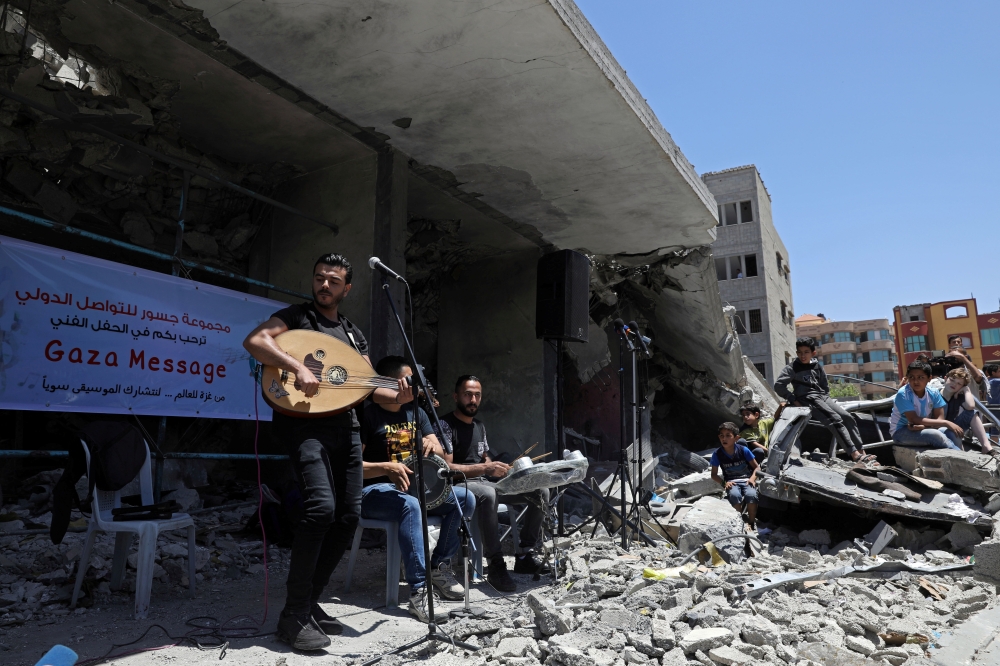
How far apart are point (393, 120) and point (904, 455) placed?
226 inches

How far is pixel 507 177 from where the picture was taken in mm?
6762

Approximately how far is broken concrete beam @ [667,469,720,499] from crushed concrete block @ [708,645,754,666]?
5.06 metres

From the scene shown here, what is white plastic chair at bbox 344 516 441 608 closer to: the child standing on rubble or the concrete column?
the concrete column

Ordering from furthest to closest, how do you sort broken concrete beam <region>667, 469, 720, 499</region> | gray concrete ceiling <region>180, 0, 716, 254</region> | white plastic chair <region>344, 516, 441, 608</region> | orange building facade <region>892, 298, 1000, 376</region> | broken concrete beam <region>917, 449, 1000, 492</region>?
1. orange building facade <region>892, 298, 1000, 376</region>
2. broken concrete beam <region>667, 469, 720, 499</region>
3. broken concrete beam <region>917, 449, 1000, 492</region>
4. gray concrete ceiling <region>180, 0, 716, 254</region>
5. white plastic chair <region>344, 516, 441, 608</region>

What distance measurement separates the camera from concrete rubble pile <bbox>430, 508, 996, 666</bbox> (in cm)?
281

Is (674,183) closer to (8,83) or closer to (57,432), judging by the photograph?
(8,83)

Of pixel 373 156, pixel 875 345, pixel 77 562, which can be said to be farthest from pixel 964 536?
pixel 875 345

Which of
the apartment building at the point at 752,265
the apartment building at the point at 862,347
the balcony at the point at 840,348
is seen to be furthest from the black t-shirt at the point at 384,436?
the balcony at the point at 840,348

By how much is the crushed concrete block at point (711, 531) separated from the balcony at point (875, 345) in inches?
2745

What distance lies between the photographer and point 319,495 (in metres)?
2.83

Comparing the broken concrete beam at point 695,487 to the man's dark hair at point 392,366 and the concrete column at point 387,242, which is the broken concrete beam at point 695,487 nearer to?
the concrete column at point 387,242

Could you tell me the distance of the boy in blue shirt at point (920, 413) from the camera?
21.2ft

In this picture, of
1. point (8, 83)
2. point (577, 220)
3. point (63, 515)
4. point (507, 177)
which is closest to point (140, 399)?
point (63, 515)

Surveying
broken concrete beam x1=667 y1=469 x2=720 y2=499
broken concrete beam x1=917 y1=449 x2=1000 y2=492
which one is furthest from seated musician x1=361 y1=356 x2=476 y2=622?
broken concrete beam x1=667 y1=469 x2=720 y2=499
